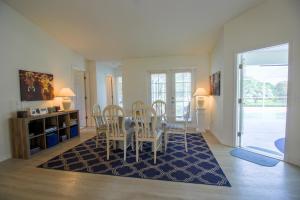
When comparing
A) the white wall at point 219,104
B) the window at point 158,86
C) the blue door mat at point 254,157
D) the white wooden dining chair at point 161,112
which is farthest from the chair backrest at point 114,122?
the window at point 158,86

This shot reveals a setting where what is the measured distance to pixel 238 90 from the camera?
3.54 metres

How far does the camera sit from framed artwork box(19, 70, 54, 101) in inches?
141

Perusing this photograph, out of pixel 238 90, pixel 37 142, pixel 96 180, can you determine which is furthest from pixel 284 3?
pixel 37 142

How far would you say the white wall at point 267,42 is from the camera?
2635 mm

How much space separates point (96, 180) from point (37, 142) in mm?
2181

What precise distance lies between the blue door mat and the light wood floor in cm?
13

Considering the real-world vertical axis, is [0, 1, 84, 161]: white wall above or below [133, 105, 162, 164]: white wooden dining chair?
above

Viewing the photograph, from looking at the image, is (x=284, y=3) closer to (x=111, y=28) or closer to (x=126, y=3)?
(x=126, y=3)

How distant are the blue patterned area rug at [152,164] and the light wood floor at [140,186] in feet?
0.47

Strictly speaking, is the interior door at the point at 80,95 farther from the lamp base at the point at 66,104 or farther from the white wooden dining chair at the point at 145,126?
the white wooden dining chair at the point at 145,126

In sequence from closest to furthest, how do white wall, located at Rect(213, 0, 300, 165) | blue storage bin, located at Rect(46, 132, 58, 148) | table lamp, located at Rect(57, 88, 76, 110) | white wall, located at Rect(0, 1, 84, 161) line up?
white wall, located at Rect(213, 0, 300, 165), white wall, located at Rect(0, 1, 84, 161), blue storage bin, located at Rect(46, 132, 58, 148), table lamp, located at Rect(57, 88, 76, 110)

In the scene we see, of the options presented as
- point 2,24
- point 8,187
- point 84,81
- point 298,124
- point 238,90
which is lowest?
point 8,187

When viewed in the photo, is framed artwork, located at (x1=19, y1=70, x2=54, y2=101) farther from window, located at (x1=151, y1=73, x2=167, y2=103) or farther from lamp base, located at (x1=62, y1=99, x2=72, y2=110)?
window, located at (x1=151, y1=73, x2=167, y2=103)

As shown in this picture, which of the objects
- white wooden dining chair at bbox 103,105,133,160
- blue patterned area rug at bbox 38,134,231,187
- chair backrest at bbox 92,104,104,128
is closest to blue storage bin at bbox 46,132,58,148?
blue patterned area rug at bbox 38,134,231,187
